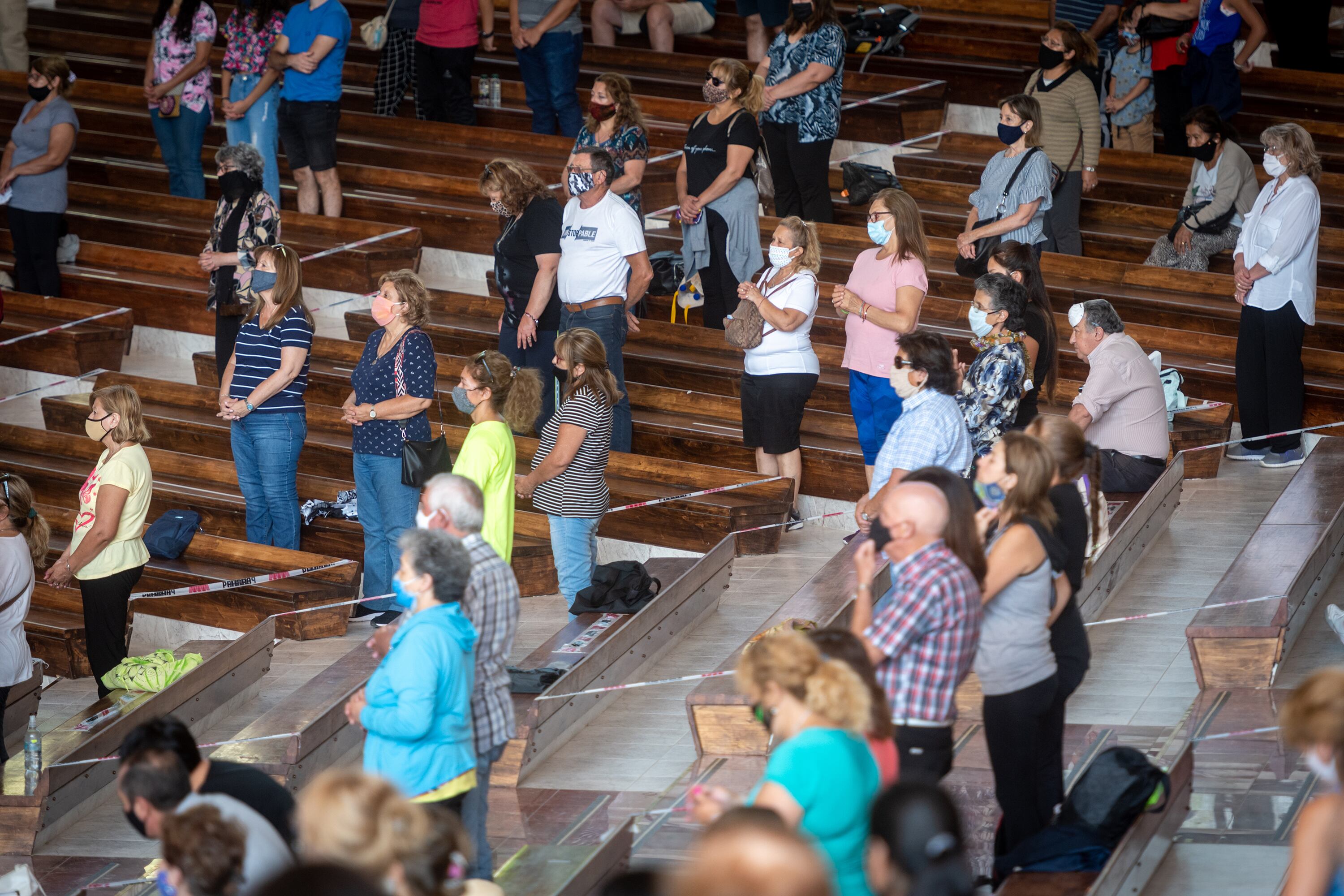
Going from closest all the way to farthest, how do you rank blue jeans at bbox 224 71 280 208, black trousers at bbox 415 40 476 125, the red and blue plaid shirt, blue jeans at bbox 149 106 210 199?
the red and blue plaid shirt < blue jeans at bbox 224 71 280 208 < blue jeans at bbox 149 106 210 199 < black trousers at bbox 415 40 476 125

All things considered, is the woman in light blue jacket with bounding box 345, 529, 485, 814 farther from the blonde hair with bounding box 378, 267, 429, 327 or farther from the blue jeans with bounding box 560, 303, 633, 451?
the blue jeans with bounding box 560, 303, 633, 451

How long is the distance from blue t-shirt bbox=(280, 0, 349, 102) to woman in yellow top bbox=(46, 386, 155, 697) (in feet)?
11.4

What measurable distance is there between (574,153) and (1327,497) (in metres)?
3.82

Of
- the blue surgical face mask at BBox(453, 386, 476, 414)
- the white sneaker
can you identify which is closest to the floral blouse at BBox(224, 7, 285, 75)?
the blue surgical face mask at BBox(453, 386, 476, 414)

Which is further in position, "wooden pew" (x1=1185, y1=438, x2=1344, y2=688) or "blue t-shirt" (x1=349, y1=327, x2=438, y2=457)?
"blue t-shirt" (x1=349, y1=327, x2=438, y2=457)

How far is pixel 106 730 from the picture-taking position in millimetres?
6617

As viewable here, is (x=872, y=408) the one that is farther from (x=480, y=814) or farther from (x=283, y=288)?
(x=480, y=814)

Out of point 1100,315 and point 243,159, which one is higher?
point 243,159

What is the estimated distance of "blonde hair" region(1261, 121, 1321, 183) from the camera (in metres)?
7.66

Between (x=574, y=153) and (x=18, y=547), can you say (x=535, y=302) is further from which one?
(x=18, y=547)

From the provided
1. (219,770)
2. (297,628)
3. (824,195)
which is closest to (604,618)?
(297,628)

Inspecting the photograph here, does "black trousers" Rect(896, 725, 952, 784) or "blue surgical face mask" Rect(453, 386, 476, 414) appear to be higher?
"blue surgical face mask" Rect(453, 386, 476, 414)

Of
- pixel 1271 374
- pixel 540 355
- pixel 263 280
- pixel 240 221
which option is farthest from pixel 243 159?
pixel 1271 374

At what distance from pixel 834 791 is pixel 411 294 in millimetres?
4239
